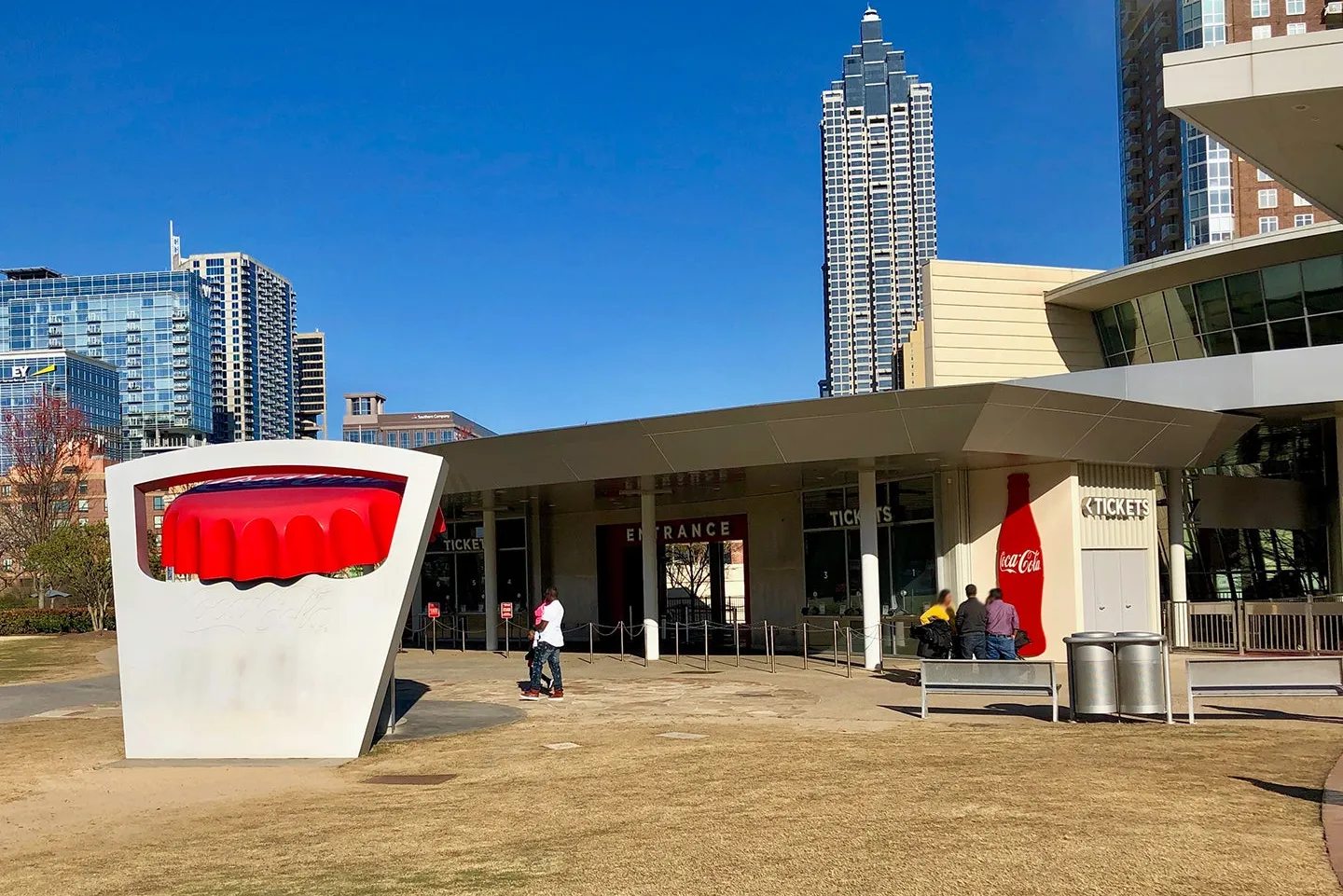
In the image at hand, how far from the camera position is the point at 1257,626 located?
81.0 ft

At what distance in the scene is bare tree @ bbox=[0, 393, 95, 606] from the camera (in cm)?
6003

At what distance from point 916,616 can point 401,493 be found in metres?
13.4

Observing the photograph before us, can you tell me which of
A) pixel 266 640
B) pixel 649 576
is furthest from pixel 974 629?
pixel 266 640

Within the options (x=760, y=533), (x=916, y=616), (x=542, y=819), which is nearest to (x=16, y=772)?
(x=542, y=819)

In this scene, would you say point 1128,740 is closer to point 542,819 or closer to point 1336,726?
point 1336,726

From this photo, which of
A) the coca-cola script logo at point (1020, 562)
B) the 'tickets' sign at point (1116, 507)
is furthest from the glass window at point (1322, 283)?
the coca-cola script logo at point (1020, 562)

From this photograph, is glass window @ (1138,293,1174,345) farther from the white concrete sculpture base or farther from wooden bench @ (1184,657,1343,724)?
the white concrete sculpture base

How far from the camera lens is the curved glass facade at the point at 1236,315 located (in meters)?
30.7

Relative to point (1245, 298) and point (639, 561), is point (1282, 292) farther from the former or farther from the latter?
point (639, 561)

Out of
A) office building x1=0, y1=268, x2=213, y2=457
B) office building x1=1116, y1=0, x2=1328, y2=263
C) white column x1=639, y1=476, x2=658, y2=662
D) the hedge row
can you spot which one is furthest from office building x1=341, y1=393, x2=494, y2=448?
white column x1=639, y1=476, x2=658, y2=662

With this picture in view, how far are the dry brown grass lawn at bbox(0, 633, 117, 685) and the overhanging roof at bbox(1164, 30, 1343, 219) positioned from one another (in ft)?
81.4

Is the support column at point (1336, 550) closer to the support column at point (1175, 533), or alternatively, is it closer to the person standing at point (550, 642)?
the support column at point (1175, 533)

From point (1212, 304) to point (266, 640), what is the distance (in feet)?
92.3

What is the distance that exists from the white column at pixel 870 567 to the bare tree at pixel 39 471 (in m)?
47.8
